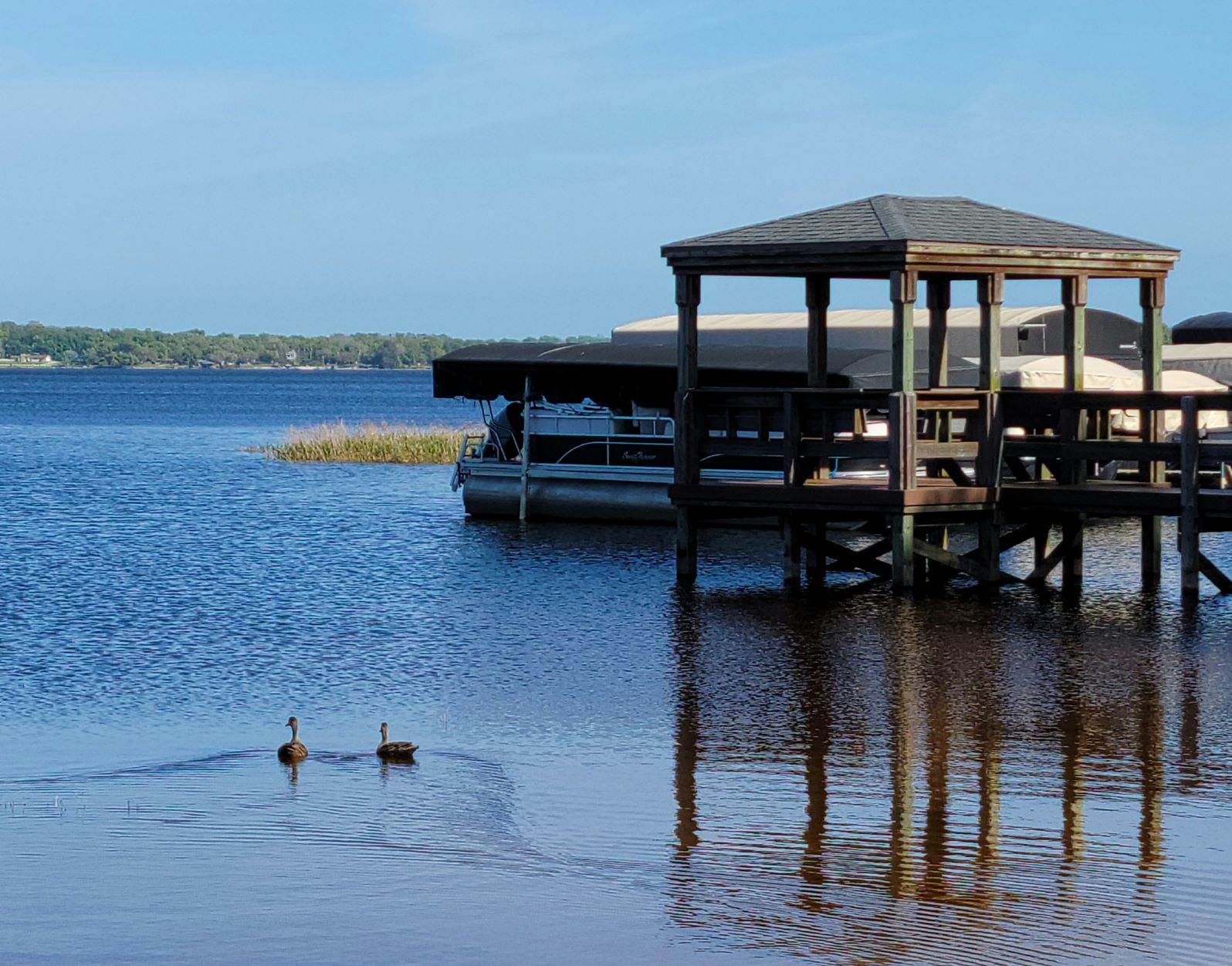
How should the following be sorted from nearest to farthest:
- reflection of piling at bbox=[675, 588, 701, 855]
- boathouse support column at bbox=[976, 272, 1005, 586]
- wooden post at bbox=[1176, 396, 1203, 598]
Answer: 1. reflection of piling at bbox=[675, 588, 701, 855]
2. wooden post at bbox=[1176, 396, 1203, 598]
3. boathouse support column at bbox=[976, 272, 1005, 586]

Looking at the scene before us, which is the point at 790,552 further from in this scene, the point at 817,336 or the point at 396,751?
the point at 396,751

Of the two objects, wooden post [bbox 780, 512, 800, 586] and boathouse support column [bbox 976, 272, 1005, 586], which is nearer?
boathouse support column [bbox 976, 272, 1005, 586]

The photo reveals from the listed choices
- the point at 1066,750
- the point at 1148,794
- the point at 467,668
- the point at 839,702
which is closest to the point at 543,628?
the point at 467,668

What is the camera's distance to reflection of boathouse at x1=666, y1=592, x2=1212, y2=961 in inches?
360

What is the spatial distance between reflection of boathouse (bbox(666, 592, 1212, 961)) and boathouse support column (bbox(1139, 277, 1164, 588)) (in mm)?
4413

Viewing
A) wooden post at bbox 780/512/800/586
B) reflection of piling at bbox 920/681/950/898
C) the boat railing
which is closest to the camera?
reflection of piling at bbox 920/681/950/898

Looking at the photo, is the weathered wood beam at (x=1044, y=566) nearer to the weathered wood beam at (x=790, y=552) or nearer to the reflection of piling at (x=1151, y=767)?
the weathered wood beam at (x=790, y=552)

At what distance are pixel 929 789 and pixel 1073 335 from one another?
1189cm

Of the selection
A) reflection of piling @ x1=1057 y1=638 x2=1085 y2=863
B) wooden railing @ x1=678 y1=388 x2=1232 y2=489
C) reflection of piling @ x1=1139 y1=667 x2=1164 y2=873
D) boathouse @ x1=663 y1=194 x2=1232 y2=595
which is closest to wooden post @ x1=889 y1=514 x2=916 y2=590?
boathouse @ x1=663 y1=194 x2=1232 y2=595

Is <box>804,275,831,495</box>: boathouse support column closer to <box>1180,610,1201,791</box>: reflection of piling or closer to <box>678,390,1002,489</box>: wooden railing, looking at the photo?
<box>678,390,1002,489</box>: wooden railing

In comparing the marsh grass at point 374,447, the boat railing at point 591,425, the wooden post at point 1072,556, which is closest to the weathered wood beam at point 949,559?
the wooden post at point 1072,556

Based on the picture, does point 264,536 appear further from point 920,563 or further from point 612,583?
point 920,563

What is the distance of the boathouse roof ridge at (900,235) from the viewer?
20.8m

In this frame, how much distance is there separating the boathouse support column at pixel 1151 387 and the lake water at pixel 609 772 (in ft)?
1.36
